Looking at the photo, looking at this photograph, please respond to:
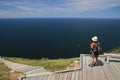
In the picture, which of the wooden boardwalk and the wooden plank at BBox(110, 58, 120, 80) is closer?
the wooden boardwalk

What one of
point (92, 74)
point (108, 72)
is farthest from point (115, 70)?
point (92, 74)

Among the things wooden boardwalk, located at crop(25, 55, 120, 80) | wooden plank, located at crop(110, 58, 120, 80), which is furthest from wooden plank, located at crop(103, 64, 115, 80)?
wooden plank, located at crop(110, 58, 120, 80)

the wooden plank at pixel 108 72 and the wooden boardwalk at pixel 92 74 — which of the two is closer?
the wooden boardwalk at pixel 92 74

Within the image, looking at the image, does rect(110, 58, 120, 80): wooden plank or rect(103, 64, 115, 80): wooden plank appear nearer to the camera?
rect(103, 64, 115, 80): wooden plank

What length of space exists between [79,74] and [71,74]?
535mm

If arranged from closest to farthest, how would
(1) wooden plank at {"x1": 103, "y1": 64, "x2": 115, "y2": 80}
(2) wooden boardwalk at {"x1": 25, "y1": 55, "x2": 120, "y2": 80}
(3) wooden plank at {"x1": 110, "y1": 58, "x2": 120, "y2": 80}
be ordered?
(2) wooden boardwalk at {"x1": 25, "y1": 55, "x2": 120, "y2": 80} → (1) wooden plank at {"x1": 103, "y1": 64, "x2": 115, "y2": 80} → (3) wooden plank at {"x1": 110, "y1": 58, "x2": 120, "y2": 80}

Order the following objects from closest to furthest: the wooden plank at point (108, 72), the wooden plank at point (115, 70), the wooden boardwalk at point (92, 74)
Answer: the wooden boardwalk at point (92, 74)
the wooden plank at point (108, 72)
the wooden plank at point (115, 70)

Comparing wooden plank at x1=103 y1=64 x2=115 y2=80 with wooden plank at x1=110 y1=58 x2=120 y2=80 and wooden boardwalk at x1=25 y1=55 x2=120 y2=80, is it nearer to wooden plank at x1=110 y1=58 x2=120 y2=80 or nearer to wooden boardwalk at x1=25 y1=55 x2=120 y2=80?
wooden boardwalk at x1=25 y1=55 x2=120 y2=80

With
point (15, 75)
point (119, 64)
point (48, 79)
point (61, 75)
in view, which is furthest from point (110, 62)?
point (15, 75)

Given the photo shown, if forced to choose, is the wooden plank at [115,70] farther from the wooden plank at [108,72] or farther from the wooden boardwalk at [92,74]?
the wooden plank at [108,72]

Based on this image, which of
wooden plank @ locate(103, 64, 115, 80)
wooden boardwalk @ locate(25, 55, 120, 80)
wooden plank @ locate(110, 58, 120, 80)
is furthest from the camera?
wooden plank @ locate(110, 58, 120, 80)

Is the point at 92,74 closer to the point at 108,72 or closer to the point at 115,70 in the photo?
the point at 108,72

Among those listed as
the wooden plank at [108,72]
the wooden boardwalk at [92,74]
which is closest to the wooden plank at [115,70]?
the wooden boardwalk at [92,74]

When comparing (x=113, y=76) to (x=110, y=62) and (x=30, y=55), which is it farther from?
(x=30, y=55)
